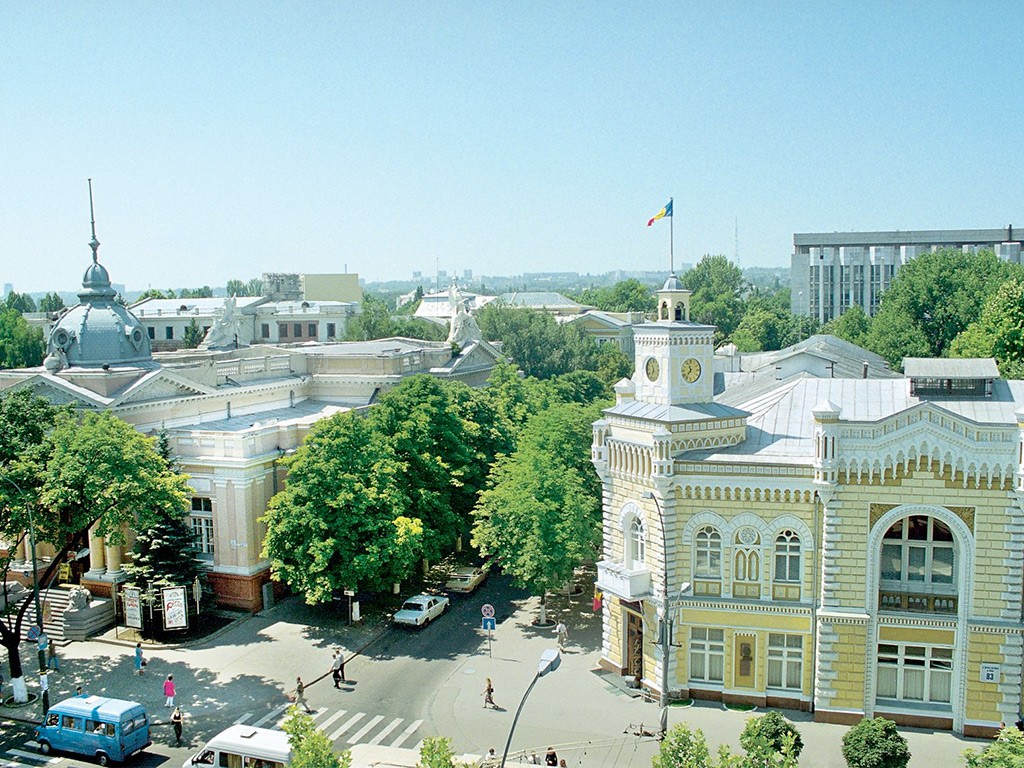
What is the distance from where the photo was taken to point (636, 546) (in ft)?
121

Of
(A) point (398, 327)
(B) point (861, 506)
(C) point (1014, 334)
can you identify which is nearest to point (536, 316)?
(A) point (398, 327)

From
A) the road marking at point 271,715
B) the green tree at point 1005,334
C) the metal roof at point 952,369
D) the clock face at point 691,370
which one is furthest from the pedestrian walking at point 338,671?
the green tree at point 1005,334

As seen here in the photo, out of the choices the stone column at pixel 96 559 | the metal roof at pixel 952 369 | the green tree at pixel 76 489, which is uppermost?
the metal roof at pixel 952 369

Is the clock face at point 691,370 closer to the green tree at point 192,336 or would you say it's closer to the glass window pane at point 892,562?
the glass window pane at point 892,562

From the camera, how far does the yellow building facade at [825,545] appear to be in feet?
107

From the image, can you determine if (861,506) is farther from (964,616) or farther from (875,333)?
(875,333)

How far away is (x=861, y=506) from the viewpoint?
3334 centimetres

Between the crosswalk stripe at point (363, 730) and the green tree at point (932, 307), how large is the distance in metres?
67.6

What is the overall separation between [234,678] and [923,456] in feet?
93.1

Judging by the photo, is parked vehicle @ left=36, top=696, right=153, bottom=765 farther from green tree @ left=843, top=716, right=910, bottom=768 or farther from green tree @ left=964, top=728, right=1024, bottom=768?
green tree @ left=964, top=728, right=1024, bottom=768

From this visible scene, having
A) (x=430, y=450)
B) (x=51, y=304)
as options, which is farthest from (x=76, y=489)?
(x=51, y=304)

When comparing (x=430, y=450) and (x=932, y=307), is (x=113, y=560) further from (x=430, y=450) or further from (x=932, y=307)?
(x=932, y=307)

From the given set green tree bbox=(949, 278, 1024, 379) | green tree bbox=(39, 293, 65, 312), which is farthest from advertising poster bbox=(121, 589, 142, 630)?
green tree bbox=(39, 293, 65, 312)

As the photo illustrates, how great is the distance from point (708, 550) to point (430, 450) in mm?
19362
